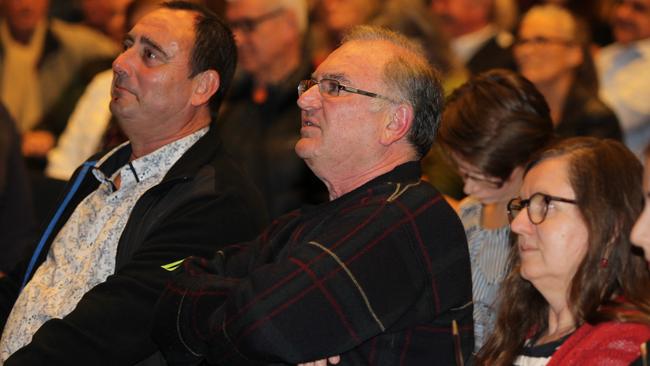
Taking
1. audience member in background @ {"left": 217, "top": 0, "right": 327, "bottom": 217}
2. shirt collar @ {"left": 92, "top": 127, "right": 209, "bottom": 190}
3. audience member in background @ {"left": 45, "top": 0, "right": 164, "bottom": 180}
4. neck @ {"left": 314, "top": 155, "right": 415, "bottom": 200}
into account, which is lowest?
audience member in background @ {"left": 45, "top": 0, "right": 164, "bottom": 180}

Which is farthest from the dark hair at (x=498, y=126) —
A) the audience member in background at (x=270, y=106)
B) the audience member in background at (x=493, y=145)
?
the audience member in background at (x=270, y=106)

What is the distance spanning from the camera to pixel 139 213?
3.02 metres

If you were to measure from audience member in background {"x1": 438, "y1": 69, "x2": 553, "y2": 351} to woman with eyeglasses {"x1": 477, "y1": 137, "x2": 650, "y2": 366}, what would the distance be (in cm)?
47

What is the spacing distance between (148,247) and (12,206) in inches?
61.0

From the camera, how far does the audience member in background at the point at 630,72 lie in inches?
201

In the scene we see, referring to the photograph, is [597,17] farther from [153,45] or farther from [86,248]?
[86,248]

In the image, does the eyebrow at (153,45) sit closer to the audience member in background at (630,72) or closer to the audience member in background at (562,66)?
the audience member in background at (562,66)

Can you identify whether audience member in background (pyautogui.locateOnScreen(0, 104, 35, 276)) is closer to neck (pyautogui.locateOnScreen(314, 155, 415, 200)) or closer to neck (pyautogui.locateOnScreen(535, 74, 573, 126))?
neck (pyautogui.locateOnScreen(314, 155, 415, 200))

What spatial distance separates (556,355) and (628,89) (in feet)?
9.82

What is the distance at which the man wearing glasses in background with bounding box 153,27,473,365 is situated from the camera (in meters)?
2.40

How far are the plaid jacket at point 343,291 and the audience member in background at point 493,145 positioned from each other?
59 centimetres

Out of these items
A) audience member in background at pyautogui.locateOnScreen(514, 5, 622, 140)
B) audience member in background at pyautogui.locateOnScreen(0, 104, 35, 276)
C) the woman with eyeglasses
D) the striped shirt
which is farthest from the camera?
audience member in background at pyautogui.locateOnScreen(514, 5, 622, 140)

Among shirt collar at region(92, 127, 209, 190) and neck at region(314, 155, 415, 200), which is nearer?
neck at region(314, 155, 415, 200)

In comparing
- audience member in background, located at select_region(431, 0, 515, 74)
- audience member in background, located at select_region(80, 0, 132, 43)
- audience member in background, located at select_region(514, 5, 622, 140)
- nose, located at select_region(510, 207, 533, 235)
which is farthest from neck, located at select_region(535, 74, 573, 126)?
audience member in background, located at select_region(80, 0, 132, 43)
